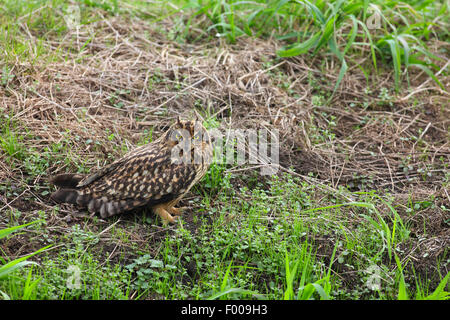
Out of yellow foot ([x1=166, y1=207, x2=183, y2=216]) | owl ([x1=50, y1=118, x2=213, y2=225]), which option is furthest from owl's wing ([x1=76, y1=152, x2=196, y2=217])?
yellow foot ([x1=166, y1=207, x2=183, y2=216])

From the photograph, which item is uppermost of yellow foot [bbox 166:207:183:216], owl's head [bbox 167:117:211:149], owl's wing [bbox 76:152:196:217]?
owl's head [bbox 167:117:211:149]

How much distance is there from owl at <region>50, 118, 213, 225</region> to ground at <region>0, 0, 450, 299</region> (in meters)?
0.13

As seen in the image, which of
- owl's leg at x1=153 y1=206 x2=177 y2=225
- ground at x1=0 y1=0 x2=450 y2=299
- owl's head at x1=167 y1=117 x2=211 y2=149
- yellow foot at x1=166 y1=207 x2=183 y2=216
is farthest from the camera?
yellow foot at x1=166 y1=207 x2=183 y2=216

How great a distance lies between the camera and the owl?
4.02 meters

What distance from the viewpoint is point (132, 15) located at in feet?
21.8

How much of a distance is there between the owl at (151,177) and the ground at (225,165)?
0.13 meters

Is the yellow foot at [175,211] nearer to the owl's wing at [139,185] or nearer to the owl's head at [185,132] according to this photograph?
the owl's wing at [139,185]

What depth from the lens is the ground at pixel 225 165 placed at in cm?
360

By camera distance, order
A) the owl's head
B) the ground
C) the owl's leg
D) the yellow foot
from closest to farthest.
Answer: the ground → the owl's head → the owl's leg → the yellow foot

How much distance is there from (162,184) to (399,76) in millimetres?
3523

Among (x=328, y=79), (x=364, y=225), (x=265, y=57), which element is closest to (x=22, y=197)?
(x=364, y=225)

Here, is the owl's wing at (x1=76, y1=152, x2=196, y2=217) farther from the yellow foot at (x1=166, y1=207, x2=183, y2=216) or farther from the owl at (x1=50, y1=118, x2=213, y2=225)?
the yellow foot at (x1=166, y1=207, x2=183, y2=216)

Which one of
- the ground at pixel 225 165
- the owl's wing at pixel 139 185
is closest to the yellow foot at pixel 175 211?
the ground at pixel 225 165

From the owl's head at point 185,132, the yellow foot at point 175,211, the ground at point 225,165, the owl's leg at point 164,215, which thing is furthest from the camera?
the yellow foot at point 175,211
